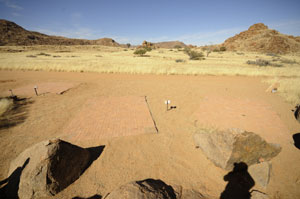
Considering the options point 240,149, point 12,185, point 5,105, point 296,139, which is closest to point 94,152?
point 12,185

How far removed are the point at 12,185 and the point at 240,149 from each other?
202 inches

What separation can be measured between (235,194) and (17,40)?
8848 cm

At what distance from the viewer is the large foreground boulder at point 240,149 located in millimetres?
3389

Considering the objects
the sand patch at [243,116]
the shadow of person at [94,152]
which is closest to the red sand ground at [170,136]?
the sand patch at [243,116]

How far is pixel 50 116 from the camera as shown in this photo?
19.9ft

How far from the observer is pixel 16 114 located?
20.3 feet

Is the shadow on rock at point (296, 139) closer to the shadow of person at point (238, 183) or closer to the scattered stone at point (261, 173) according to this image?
the scattered stone at point (261, 173)

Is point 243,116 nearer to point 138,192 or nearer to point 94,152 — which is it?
point 138,192

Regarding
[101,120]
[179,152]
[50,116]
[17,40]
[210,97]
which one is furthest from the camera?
[17,40]

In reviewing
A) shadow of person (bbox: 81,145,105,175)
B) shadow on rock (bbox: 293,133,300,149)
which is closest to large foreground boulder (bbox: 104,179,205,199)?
shadow of person (bbox: 81,145,105,175)

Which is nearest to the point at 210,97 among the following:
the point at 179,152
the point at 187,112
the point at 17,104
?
the point at 187,112

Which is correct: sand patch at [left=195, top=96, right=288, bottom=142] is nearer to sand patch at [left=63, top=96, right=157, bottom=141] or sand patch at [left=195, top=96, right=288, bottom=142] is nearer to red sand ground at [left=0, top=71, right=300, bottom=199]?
red sand ground at [left=0, top=71, right=300, bottom=199]

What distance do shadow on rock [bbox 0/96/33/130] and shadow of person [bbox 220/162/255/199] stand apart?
7.41m

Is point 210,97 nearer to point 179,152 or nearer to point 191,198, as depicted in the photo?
point 179,152
